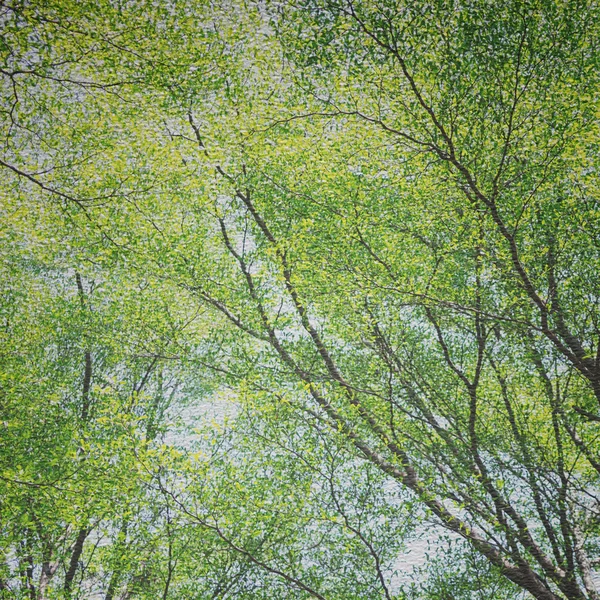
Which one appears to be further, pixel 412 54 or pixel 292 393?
pixel 292 393

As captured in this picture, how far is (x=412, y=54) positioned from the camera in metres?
5.18

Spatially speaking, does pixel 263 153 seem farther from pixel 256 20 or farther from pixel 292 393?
pixel 292 393

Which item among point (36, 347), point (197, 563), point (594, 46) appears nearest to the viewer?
point (594, 46)

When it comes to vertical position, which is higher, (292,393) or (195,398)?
(195,398)

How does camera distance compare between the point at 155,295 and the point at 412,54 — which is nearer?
the point at 412,54

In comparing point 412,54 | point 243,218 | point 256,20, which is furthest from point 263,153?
point 412,54

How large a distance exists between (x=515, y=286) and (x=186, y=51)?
4.78 metres

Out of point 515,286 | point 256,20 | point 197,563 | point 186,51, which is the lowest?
point 197,563

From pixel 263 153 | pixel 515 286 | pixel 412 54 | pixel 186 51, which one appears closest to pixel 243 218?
pixel 263 153

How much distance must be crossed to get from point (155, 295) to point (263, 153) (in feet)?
8.12

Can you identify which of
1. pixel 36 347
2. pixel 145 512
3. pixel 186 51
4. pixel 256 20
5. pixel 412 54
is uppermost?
pixel 256 20

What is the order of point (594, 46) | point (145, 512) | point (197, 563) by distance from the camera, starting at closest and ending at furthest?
point (594, 46) → point (197, 563) → point (145, 512)

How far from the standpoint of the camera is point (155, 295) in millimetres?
7262

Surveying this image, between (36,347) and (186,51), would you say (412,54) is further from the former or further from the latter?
(36,347)
